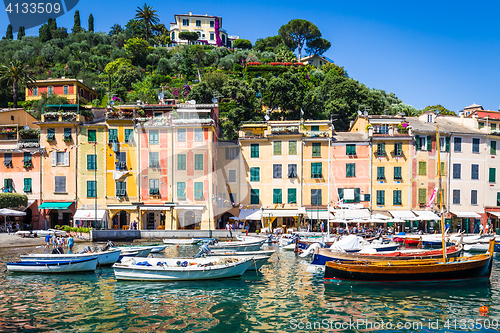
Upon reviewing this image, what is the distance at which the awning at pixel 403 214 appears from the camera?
152 ft

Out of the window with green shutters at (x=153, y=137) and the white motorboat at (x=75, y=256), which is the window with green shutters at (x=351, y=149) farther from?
the white motorboat at (x=75, y=256)

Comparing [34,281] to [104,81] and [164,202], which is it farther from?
[104,81]

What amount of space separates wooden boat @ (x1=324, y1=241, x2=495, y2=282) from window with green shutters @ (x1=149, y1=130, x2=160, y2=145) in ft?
93.3

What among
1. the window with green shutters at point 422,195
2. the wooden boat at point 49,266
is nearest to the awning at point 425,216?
the window with green shutters at point 422,195

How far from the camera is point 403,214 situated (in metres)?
47.1

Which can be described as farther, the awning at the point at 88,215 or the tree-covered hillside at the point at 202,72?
the tree-covered hillside at the point at 202,72

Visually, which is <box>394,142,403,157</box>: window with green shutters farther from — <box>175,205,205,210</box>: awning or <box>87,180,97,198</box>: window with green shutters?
<box>87,180,97,198</box>: window with green shutters

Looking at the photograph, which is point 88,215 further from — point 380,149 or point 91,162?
point 380,149

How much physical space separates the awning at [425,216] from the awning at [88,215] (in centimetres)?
3358

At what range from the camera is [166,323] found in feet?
57.5

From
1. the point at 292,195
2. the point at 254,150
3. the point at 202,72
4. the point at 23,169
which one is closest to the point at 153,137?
the point at 254,150

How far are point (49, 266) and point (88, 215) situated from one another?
19.2 meters

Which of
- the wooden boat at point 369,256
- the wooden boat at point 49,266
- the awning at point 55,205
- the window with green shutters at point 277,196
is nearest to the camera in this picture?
the wooden boat at point 49,266

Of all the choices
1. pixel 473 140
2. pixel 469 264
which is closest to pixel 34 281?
pixel 469 264
